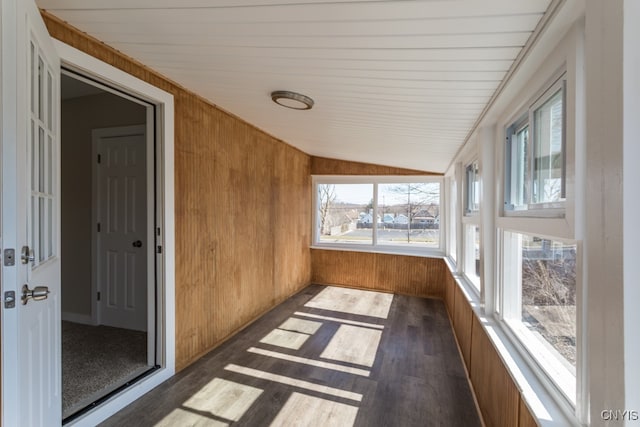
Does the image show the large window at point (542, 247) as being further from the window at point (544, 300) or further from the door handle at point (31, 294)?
the door handle at point (31, 294)

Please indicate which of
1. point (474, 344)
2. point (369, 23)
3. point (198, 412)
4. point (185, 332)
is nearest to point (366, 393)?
point (474, 344)

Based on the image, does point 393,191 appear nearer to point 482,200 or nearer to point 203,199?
point 482,200

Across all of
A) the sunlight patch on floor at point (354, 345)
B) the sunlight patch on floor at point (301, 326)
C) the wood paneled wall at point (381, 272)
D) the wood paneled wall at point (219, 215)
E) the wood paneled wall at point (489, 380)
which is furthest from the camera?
the wood paneled wall at point (381, 272)

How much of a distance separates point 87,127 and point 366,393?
3.76 meters

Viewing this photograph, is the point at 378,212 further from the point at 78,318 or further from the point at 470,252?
the point at 78,318

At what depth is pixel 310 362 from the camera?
2605 mm

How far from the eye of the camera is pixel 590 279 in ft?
2.66

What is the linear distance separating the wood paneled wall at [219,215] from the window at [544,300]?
233 centimetres

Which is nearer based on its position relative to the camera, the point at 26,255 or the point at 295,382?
the point at 26,255

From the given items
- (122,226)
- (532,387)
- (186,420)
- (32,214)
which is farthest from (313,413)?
(122,226)

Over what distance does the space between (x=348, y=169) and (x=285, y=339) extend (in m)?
3.09

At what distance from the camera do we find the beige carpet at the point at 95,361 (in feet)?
6.54

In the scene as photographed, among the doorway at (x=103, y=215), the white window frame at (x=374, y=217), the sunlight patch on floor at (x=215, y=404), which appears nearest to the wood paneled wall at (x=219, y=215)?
the sunlight patch on floor at (x=215, y=404)

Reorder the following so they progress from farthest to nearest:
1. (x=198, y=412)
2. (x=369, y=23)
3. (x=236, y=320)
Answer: (x=236, y=320)
(x=198, y=412)
(x=369, y=23)
